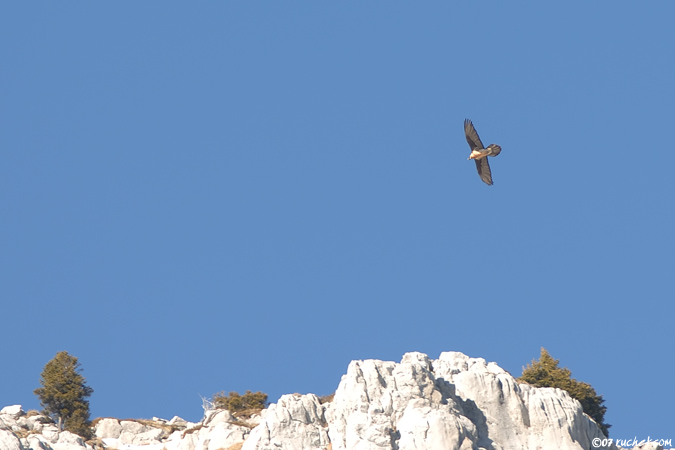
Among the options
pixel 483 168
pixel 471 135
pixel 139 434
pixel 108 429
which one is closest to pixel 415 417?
pixel 483 168

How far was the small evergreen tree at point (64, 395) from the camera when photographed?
253 ft

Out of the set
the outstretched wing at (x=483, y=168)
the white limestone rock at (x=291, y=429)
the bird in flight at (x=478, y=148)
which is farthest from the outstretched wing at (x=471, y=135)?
the white limestone rock at (x=291, y=429)

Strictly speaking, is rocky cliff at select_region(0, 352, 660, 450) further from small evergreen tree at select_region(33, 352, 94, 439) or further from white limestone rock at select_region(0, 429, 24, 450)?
small evergreen tree at select_region(33, 352, 94, 439)

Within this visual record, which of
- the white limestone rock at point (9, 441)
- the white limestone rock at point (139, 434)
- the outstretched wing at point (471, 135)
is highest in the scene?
the outstretched wing at point (471, 135)

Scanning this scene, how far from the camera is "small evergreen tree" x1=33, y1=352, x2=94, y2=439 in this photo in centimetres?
7700

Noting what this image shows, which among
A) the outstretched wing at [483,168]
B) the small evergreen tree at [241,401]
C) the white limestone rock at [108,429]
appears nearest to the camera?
the outstretched wing at [483,168]

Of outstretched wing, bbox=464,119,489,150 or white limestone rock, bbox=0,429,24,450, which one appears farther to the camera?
outstretched wing, bbox=464,119,489,150

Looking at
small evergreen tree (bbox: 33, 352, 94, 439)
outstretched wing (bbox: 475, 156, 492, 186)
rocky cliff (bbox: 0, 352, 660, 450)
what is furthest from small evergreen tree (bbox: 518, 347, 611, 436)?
small evergreen tree (bbox: 33, 352, 94, 439)

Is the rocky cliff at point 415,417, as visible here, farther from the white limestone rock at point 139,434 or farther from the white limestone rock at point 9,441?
the white limestone rock at point 139,434

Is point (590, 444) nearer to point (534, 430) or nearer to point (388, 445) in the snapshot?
point (534, 430)

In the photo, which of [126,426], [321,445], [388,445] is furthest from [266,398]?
[388,445]

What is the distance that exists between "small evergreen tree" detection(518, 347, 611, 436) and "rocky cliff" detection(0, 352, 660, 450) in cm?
754

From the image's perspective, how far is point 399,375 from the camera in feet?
194

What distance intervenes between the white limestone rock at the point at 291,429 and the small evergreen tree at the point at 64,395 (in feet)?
65.0
